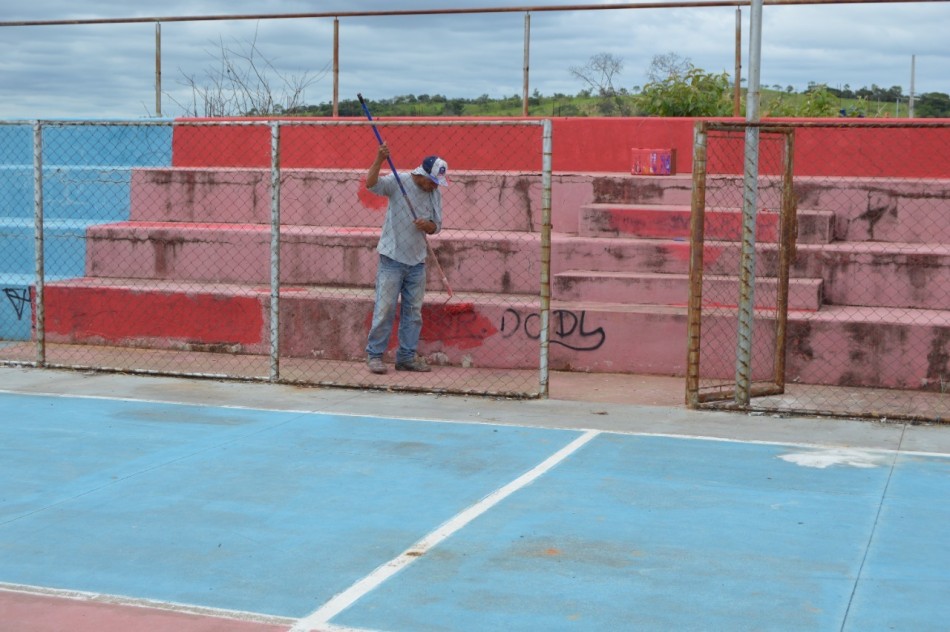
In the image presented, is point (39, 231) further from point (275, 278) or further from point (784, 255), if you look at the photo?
point (784, 255)


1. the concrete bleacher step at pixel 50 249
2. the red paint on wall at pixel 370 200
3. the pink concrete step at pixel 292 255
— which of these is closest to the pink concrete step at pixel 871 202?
the pink concrete step at pixel 292 255

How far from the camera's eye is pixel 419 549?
645 cm

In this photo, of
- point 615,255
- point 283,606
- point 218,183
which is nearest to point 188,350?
point 218,183

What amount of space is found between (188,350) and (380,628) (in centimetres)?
877

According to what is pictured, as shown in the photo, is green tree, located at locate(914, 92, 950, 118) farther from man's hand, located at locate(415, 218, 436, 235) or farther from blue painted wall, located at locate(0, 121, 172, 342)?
blue painted wall, located at locate(0, 121, 172, 342)

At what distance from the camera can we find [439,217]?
11.9 meters

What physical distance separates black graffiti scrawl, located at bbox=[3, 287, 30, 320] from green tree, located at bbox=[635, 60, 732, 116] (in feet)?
26.3

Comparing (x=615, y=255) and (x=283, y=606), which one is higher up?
(x=615, y=255)

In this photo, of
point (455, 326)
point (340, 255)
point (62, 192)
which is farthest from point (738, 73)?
point (62, 192)

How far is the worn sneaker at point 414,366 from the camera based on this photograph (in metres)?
12.2

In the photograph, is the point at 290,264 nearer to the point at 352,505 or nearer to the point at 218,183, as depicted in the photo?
the point at 218,183

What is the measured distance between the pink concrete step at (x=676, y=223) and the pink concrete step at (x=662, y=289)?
0.61 metres

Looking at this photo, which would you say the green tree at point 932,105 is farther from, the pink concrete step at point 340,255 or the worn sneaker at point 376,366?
the worn sneaker at point 376,366

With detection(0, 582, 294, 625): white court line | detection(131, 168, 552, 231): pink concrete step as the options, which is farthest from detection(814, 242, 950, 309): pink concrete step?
detection(0, 582, 294, 625): white court line
